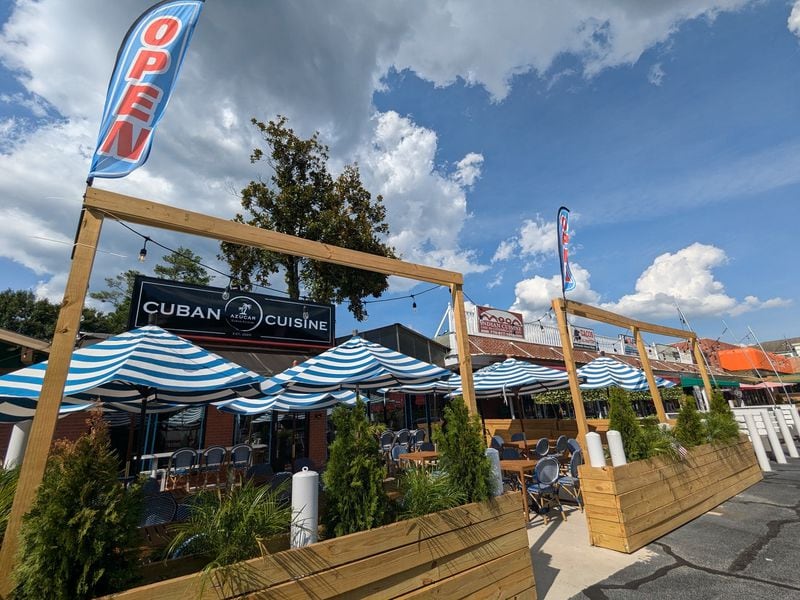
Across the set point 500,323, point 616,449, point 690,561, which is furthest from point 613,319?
point 500,323

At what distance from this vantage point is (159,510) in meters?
3.87

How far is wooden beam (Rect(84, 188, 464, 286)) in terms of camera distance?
2.92 m

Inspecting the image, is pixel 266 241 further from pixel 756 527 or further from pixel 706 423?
pixel 706 423

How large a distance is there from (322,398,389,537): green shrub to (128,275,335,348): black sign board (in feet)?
29.3

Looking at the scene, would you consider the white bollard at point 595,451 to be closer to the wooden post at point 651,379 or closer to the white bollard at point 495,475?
the white bollard at point 495,475

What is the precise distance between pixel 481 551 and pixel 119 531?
2647 millimetres

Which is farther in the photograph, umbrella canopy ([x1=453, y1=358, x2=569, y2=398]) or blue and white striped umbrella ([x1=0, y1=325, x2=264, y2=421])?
umbrella canopy ([x1=453, y1=358, x2=569, y2=398])

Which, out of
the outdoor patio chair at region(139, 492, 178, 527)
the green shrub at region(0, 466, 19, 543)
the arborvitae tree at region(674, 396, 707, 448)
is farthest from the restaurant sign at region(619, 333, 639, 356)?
the green shrub at region(0, 466, 19, 543)

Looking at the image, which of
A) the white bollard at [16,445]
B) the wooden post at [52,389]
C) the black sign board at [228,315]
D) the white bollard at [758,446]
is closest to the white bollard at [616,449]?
the wooden post at [52,389]

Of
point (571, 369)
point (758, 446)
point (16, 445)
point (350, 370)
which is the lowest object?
point (758, 446)

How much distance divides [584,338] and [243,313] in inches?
773

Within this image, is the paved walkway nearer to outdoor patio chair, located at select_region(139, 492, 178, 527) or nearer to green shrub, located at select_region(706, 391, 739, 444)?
green shrub, located at select_region(706, 391, 739, 444)

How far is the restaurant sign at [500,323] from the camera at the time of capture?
17.6 m

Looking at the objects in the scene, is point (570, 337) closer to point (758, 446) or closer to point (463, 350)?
point (463, 350)
